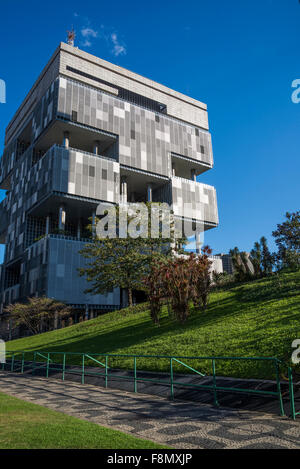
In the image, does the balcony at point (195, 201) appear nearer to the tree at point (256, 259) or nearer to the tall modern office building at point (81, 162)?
the tall modern office building at point (81, 162)

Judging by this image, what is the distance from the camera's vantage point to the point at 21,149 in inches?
2894

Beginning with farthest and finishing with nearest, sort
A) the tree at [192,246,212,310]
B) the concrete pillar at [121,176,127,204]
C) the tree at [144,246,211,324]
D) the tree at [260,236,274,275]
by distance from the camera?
the concrete pillar at [121,176,127,204]
the tree at [260,236,274,275]
the tree at [192,246,212,310]
the tree at [144,246,211,324]

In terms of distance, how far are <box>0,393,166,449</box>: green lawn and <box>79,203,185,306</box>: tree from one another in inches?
986

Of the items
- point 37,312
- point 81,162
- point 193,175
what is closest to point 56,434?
point 37,312

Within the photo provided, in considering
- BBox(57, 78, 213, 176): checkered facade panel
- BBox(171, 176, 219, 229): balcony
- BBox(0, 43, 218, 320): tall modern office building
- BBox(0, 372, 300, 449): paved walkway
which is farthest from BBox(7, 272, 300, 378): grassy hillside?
BBox(57, 78, 213, 176): checkered facade panel

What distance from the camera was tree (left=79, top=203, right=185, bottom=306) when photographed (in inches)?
1353

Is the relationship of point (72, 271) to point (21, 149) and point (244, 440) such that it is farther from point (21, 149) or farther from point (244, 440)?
point (244, 440)

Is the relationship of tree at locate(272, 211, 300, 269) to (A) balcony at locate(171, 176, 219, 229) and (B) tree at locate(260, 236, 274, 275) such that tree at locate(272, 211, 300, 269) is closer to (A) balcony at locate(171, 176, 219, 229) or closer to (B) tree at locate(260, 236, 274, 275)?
(B) tree at locate(260, 236, 274, 275)

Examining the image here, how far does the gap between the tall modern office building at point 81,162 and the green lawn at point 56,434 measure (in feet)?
137

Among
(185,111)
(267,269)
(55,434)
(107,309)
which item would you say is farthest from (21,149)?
(55,434)

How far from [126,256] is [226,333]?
67.8 ft

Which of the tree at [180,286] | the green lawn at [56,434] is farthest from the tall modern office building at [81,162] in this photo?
the green lawn at [56,434]

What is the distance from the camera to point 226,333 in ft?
48.5

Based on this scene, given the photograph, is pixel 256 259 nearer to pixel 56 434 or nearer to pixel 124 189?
pixel 56 434
